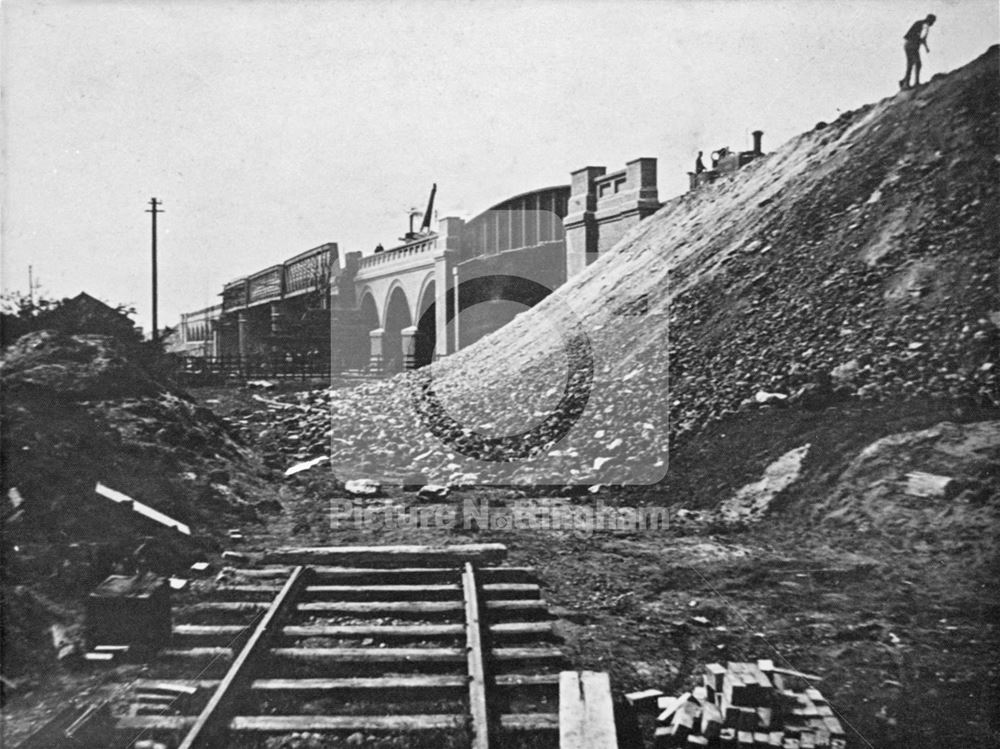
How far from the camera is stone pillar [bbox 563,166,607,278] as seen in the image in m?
10.5

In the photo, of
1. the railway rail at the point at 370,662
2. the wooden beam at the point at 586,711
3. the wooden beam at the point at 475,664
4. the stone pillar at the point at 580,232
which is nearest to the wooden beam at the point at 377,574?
the railway rail at the point at 370,662

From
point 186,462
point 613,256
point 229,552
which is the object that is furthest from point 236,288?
point 613,256

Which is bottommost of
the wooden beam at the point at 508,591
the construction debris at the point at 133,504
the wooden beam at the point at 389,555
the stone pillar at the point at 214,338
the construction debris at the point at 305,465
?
the wooden beam at the point at 508,591

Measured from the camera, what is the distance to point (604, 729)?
116 inches

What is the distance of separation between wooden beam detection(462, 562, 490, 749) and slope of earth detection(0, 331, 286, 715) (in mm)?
1308

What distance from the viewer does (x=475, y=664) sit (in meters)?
→ 3.18

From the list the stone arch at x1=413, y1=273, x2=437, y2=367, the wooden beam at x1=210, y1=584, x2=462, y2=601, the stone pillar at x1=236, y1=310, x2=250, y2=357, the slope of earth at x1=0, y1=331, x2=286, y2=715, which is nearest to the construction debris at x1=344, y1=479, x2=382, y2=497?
the slope of earth at x1=0, y1=331, x2=286, y2=715

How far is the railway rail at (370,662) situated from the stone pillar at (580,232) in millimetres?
7640

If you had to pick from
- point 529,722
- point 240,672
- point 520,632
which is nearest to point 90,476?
point 240,672

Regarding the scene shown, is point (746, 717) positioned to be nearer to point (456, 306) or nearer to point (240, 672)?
point (240, 672)

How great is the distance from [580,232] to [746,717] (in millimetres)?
8846

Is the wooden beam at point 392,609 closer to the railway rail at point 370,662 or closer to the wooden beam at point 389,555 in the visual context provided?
the railway rail at point 370,662

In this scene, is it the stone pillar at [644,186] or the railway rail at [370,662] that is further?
the stone pillar at [644,186]

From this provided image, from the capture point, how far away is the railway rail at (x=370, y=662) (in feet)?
9.73
